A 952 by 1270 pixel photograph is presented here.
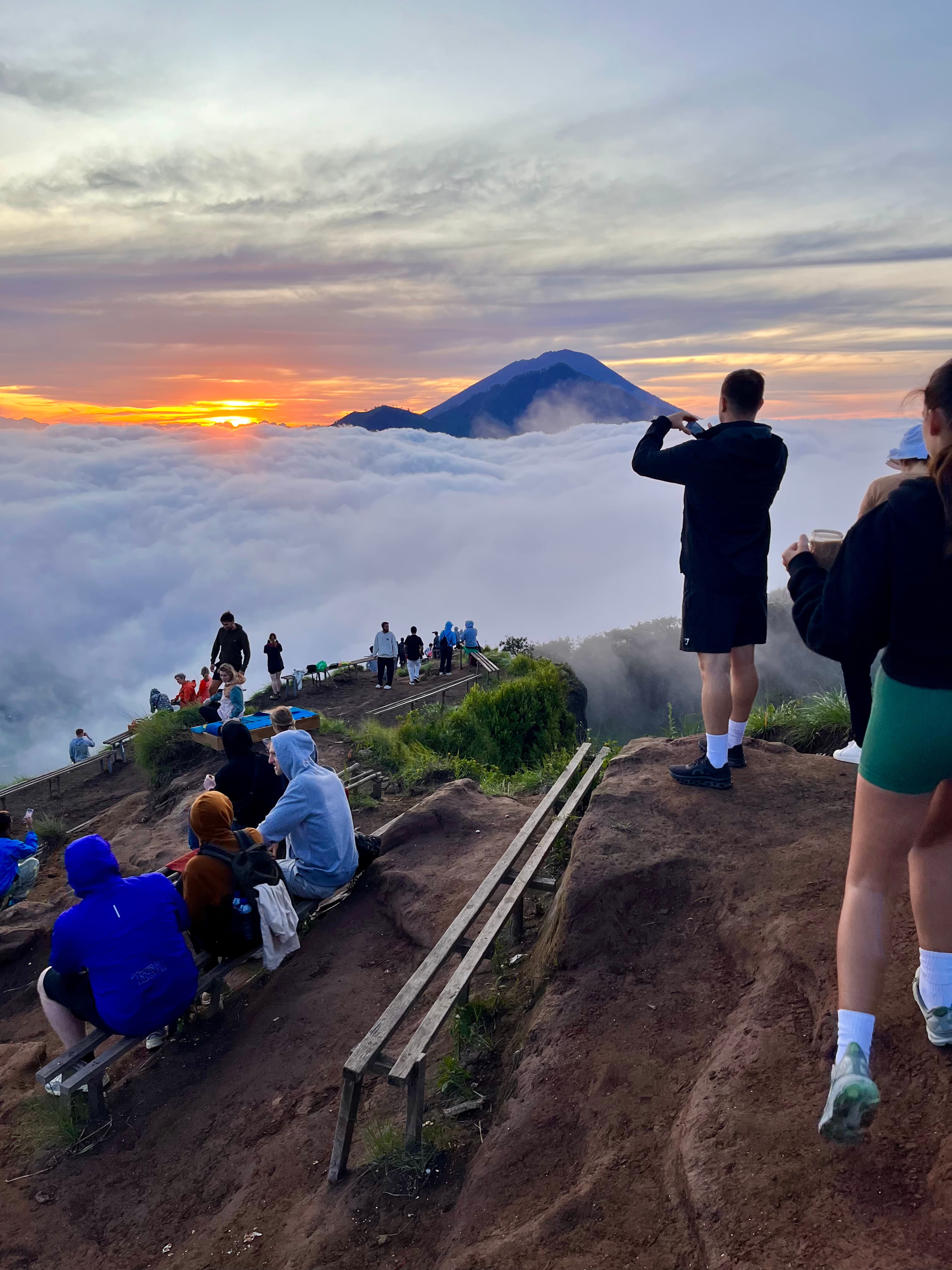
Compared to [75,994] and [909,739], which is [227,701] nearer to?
[75,994]

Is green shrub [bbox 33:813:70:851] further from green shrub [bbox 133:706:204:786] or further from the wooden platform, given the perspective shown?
the wooden platform

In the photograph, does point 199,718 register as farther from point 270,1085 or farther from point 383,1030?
point 383,1030

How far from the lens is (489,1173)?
282cm

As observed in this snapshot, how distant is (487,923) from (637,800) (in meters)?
1.04

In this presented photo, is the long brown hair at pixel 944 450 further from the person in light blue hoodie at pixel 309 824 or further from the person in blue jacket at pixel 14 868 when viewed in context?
the person in blue jacket at pixel 14 868

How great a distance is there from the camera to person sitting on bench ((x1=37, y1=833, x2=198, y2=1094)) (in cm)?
436

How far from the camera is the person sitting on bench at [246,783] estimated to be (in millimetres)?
6004

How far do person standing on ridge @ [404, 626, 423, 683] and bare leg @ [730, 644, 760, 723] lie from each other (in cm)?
1521

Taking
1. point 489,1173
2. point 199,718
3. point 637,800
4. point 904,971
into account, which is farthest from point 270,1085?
point 199,718

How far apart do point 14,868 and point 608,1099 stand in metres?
7.83

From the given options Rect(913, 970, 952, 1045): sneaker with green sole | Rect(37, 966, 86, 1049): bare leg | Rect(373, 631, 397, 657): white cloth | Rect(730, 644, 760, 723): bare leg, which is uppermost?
Rect(730, 644, 760, 723): bare leg

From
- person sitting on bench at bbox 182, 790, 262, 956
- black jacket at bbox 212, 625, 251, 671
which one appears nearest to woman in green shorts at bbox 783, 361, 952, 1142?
person sitting on bench at bbox 182, 790, 262, 956

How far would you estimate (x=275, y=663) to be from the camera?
16812 mm

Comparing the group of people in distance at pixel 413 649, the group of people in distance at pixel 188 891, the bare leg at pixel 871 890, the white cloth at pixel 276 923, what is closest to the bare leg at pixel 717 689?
the bare leg at pixel 871 890
